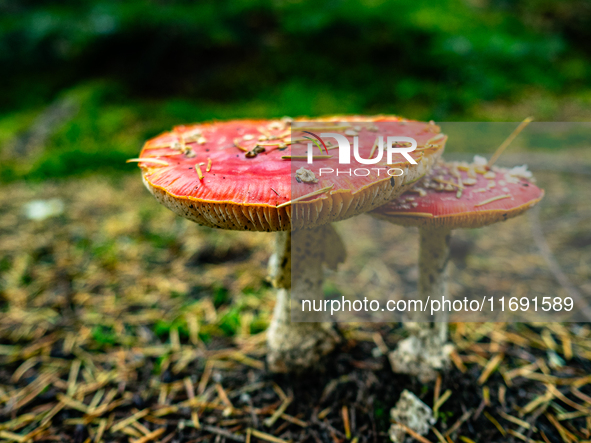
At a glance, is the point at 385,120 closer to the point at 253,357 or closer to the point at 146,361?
the point at 253,357

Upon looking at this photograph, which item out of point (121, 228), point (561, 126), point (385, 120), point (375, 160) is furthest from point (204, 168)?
point (561, 126)

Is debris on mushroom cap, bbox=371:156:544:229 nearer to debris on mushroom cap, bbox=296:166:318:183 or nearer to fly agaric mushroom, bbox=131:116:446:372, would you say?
fly agaric mushroom, bbox=131:116:446:372

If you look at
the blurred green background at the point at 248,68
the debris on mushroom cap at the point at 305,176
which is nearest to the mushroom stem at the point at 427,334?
the debris on mushroom cap at the point at 305,176

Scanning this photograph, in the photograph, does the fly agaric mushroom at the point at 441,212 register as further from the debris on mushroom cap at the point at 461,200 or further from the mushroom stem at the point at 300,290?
the mushroom stem at the point at 300,290

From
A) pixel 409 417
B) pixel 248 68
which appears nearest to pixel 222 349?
pixel 409 417

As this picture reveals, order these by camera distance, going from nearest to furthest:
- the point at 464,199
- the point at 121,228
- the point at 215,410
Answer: the point at 464,199 → the point at 215,410 → the point at 121,228

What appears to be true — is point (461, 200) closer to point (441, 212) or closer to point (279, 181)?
point (441, 212)
